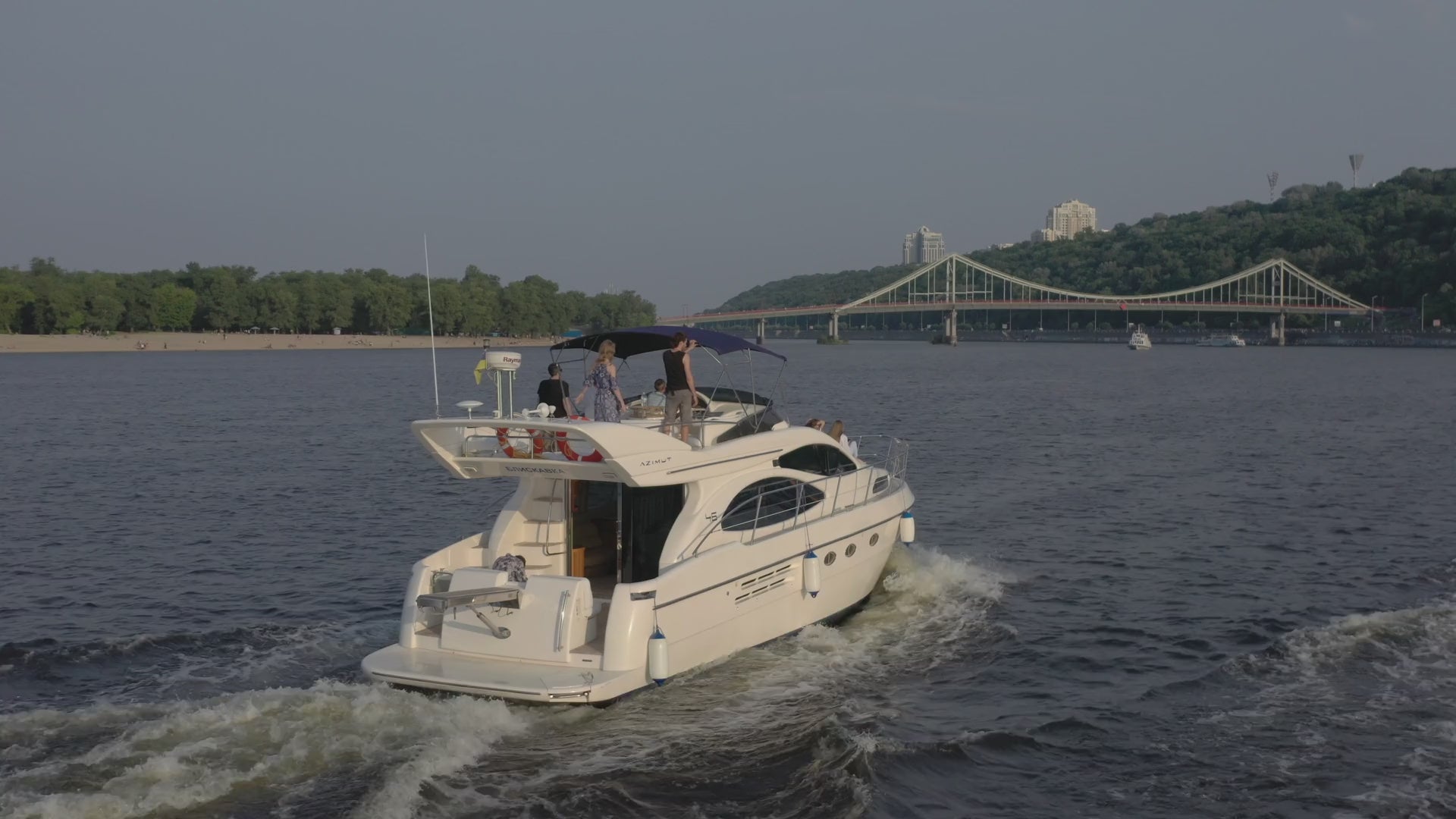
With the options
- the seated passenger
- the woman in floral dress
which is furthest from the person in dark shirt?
the seated passenger

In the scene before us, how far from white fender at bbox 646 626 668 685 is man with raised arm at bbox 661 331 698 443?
8.27 ft

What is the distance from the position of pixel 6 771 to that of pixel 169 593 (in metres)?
6.14

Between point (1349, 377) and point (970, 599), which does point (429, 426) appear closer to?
point (970, 599)

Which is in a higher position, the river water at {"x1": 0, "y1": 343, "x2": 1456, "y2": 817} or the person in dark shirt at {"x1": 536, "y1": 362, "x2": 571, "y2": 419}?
the person in dark shirt at {"x1": 536, "y1": 362, "x2": 571, "y2": 419}

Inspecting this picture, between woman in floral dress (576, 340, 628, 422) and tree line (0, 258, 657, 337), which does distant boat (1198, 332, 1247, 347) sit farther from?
woman in floral dress (576, 340, 628, 422)

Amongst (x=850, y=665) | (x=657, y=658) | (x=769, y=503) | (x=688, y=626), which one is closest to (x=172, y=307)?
(x=769, y=503)

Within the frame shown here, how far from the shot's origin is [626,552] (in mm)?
11805

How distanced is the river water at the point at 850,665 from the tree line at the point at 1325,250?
127499 millimetres

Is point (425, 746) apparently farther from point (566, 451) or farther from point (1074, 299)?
point (1074, 299)

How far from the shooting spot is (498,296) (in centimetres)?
14425

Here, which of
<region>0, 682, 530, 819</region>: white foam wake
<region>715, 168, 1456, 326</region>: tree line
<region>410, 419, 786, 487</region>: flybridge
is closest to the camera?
<region>0, 682, 530, 819</region>: white foam wake

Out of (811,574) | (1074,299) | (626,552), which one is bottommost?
(811,574)

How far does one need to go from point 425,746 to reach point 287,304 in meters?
129

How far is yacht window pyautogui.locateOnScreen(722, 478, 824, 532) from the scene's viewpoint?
11943 millimetres
